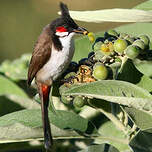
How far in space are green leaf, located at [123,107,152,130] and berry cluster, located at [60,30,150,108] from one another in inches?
7.0

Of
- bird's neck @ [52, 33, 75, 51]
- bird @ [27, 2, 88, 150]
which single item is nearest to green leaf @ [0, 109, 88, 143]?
bird @ [27, 2, 88, 150]

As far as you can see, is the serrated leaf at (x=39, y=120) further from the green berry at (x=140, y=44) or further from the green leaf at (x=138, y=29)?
the green leaf at (x=138, y=29)

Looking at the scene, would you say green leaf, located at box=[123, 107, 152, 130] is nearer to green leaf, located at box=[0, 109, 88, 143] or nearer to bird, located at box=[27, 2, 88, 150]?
green leaf, located at box=[0, 109, 88, 143]

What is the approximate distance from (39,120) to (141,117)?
345 mm

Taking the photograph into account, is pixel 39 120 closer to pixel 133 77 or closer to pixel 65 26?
pixel 133 77

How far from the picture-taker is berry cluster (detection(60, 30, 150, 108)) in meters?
1.31

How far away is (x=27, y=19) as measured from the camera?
8.15 m

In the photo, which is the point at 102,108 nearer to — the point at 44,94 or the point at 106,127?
the point at 106,127

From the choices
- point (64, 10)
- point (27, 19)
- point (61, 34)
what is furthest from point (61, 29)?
point (27, 19)

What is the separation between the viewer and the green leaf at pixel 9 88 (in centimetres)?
177

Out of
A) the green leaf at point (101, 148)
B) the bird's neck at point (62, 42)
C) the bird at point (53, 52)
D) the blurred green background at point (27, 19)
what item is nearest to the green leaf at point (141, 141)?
the green leaf at point (101, 148)

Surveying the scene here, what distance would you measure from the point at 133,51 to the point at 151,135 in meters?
0.23

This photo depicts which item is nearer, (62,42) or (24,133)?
(24,133)

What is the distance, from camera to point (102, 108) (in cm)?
136
